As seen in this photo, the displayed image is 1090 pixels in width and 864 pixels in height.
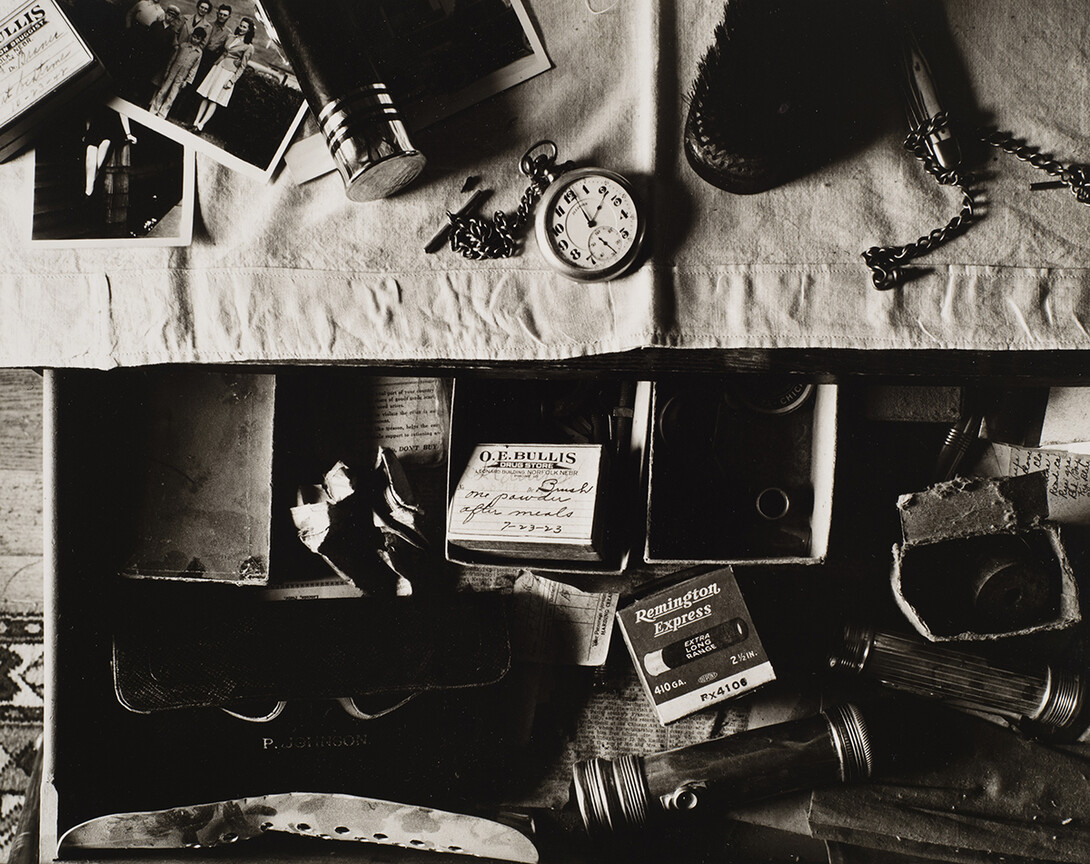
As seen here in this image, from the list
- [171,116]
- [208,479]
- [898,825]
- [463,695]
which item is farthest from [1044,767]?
[171,116]

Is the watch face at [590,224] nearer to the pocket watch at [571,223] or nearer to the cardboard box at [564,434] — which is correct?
the pocket watch at [571,223]

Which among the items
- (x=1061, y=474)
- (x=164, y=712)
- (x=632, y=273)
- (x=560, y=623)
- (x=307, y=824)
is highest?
(x=632, y=273)

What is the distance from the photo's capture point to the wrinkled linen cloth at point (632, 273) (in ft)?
2.69

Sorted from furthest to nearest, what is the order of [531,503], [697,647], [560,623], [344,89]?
[560,623] → [697,647] → [531,503] → [344,89]

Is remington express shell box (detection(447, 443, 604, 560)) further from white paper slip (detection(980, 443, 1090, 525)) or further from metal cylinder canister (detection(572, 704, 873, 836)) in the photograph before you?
white paper slip (detection(980, 443, 1090, 525))

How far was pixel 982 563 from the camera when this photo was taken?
1.03 m

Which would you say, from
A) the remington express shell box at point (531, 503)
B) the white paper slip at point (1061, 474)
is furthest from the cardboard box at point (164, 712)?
the white paper slip at point (1061, 474)

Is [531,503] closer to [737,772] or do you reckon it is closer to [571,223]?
[571,223]

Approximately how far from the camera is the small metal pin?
839mm

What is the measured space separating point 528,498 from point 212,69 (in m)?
0.60

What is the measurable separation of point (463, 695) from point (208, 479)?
0.48 m

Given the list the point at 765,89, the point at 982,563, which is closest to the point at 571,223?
the point at 765,89

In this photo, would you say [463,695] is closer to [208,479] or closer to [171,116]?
[208,479]

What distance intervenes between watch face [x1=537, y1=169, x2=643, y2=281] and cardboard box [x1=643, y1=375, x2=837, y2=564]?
251mm
